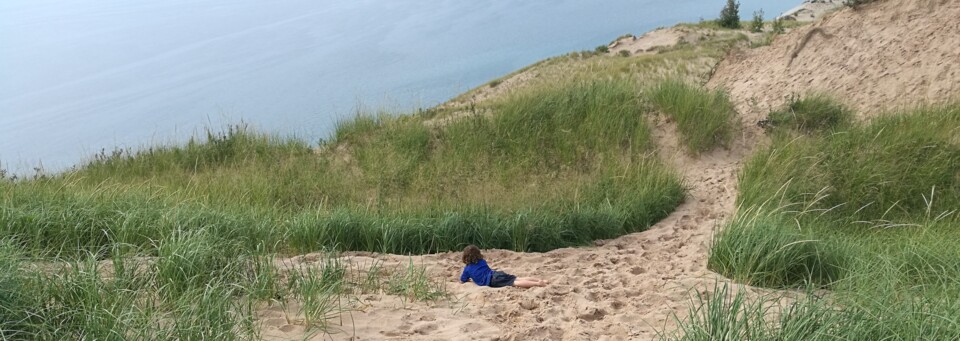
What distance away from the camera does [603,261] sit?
6.69 meters

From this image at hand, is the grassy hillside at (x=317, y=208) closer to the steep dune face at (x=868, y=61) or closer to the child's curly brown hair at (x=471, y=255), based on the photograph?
the child's curly brown hair at (x=471, y=255)

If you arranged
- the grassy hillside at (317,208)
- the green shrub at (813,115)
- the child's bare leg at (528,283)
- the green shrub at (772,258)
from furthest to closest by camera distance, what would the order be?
1. the green shrub at (813,115)
2. the child's bare leg at (528,283)
3. the green shrub at (772,258)
4. the grassy hillside at (317,208)

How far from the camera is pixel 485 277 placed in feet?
19.6

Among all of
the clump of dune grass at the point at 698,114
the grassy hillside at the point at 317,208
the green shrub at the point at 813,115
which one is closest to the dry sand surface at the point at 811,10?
the grassy hillside at the point at 317,208

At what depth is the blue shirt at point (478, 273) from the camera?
5.96 m

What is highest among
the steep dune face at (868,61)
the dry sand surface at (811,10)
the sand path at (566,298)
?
the dry sand surface at (811,10)

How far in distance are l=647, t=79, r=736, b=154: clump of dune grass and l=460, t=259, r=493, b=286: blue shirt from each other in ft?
16.5

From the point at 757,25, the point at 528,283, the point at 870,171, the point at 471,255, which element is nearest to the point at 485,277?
the point at 471,255

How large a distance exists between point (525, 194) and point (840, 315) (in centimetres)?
523

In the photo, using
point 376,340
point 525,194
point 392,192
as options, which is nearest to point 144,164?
point 392,192

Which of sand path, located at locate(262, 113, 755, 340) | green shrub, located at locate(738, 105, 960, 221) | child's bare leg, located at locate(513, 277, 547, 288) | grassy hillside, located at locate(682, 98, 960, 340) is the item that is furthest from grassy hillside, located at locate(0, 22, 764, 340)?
grassy hillside, located at locate(682, 98, 960, 340)

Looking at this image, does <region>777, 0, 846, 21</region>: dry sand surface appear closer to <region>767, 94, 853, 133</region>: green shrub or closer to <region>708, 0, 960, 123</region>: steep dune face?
<region>708, 0, 960, 123</region>: steep dune face

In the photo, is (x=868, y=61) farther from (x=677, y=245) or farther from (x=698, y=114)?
(x=677, y=245)

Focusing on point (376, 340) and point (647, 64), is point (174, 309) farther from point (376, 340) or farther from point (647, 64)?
point (647, 64)
